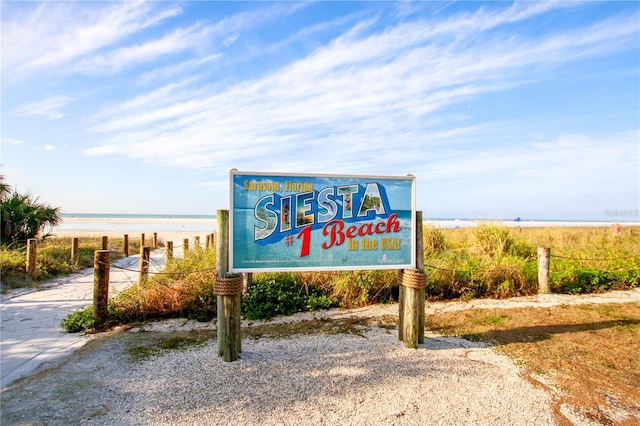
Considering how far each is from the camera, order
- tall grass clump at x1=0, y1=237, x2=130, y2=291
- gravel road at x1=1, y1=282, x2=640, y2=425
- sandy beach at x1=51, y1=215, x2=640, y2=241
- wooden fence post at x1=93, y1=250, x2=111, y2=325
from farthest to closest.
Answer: sandy beach at x1=51, y1=215, x2=640, y2=241 < tall grass clump at x1=0, y1=237, x2=130, y2=291 < wooden fence post at x1=93, y1=250, x2=111, y2=325 < gravel road at x1=1, y1=282, x2=640, y2=425

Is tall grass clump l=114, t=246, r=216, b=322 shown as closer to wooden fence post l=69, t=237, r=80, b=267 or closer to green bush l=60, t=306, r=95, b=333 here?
green bush l=60, t=306, r=95, b=333

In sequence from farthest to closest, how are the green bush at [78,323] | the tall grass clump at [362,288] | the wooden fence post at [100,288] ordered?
the tall grass clump at [362,288] < the wooden fence post at [100,288] < the green bush at [78,323]

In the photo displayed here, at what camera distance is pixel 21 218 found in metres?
13.8

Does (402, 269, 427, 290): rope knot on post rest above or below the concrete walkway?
above

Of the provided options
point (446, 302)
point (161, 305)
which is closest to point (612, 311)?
point (446, 302)

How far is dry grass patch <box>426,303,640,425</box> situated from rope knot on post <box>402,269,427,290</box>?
1197 millimetres

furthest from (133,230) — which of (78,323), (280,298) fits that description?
(280,298)

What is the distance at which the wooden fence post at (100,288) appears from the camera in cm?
595

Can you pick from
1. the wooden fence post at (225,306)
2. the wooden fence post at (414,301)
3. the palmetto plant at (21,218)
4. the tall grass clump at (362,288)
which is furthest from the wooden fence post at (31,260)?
the wooden fence post at (414,301)

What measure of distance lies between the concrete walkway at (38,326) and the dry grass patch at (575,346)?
5.10 meters

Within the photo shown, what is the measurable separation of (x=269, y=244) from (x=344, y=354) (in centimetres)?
158

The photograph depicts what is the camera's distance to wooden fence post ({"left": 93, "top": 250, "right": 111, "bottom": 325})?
5.95 metres

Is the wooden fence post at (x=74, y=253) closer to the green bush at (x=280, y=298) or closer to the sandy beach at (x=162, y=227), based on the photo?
the sandy beach at (x=162, y=227)

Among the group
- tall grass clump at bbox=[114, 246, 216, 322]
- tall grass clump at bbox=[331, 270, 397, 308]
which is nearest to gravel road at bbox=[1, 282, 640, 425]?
tall grass clump at bbox=[114, 246, 216, 322]
